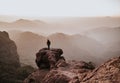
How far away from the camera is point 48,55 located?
3769 cm

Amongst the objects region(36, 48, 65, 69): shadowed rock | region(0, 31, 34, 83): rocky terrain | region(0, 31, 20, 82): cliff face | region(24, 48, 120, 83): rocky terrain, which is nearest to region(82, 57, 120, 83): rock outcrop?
region(24, 48, 120, 83): rocky terrain

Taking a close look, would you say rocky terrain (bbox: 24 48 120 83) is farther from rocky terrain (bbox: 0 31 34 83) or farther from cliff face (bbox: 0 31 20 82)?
cliff face (bbox: 0 31 20 82)

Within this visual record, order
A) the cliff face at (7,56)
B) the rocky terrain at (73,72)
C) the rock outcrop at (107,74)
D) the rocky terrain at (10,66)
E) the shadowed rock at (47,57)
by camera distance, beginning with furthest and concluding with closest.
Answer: the cliff face at (7,56) < the rocky terrain at (10,66) < the shadowed rock at (47,57) < the rocky terrain at (73,72) < the rock outcrop at (107,74)

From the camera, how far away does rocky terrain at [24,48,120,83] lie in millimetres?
7231

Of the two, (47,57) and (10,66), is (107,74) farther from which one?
(10,66)

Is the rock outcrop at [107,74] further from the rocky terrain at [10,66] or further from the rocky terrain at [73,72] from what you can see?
the rocky terrain at [10,66]

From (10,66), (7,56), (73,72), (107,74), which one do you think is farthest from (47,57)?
(7,56)

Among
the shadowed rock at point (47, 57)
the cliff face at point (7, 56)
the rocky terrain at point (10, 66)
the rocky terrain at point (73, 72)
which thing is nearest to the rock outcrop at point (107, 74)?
the rocky terrain at point (73, 72)

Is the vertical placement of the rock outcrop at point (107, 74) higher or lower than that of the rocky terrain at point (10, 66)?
higher

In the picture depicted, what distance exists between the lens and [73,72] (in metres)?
20.9

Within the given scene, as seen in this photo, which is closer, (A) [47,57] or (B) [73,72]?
(B) [73,72]

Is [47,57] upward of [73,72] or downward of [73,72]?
downward

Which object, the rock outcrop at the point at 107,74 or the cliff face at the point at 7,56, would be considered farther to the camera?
the cliff face at the point at 7,56

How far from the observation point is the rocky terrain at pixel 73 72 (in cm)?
723
